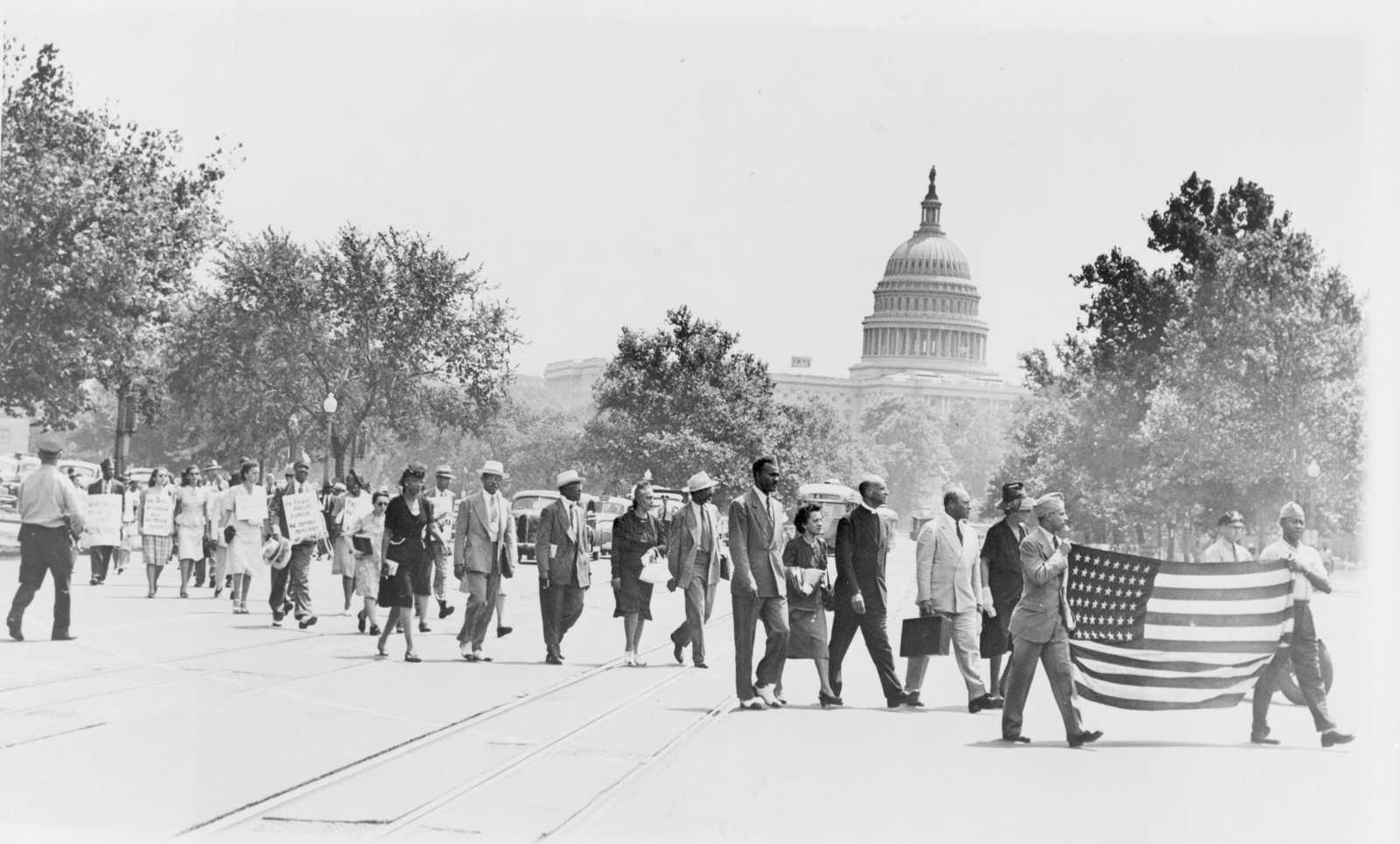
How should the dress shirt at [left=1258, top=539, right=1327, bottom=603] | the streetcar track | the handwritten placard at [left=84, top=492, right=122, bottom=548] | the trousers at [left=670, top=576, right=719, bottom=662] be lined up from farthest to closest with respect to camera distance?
1. the handwritten placard at [left=84, top=492, right=122, bottom=548]
2. the trousers at [left=670, top=576, right=719, bottom=662]
3. the dress shirt at [left=1258, top=539, right=1327, bottom=603]
4. the streetcar track

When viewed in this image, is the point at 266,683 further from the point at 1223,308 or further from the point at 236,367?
the point at 236,367

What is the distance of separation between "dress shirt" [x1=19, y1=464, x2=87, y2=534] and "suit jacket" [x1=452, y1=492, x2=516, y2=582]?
322 cm

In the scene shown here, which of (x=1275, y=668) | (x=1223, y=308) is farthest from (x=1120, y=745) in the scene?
(x=1223, y=308)

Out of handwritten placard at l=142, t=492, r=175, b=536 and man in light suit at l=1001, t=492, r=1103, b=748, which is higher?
handwritten placard at l=142, t=492, r=175, b=536

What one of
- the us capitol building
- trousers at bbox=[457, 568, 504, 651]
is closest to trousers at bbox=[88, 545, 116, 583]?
trousers at bbox=[457, 568, 504, 651]

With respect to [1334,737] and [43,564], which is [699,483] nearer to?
[1334,737]

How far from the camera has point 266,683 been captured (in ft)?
47.9

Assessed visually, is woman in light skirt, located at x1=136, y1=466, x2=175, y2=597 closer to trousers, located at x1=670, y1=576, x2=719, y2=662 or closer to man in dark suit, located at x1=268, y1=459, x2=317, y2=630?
man in dark suit, located at x1=268, y1=459, x2=317, y2=630

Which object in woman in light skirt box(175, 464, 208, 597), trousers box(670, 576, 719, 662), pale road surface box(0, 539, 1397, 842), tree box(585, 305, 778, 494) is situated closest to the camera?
pale road surface box(0, 539, 1397, 842)

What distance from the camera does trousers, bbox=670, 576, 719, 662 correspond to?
56.4 feet

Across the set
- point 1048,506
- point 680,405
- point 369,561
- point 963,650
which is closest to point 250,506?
point 369,561

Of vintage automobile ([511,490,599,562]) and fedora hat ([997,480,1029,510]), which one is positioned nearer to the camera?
fedora hat ([997,480,1029,510])

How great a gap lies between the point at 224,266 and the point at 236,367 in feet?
9.72

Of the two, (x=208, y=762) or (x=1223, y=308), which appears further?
(x=1223, y=308)
